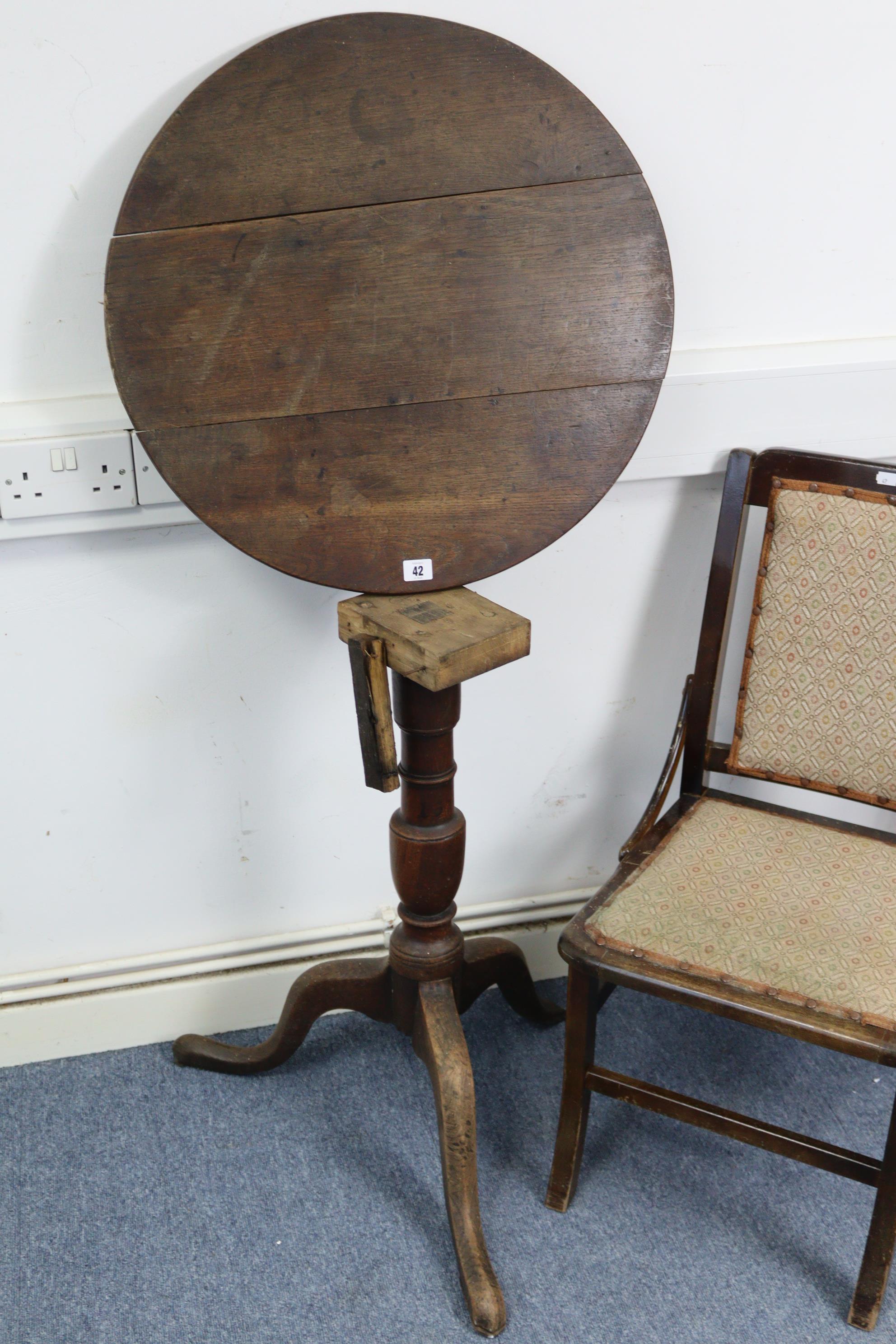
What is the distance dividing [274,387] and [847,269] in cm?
92

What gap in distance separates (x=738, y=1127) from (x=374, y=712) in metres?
0.74

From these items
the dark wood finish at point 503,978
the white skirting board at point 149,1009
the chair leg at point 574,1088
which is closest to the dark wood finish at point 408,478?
the chair leg at point 574,1088

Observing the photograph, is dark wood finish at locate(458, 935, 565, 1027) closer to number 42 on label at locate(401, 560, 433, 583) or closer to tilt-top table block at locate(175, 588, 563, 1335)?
tilt-top table block at locate(175, 588, 563, 1335)

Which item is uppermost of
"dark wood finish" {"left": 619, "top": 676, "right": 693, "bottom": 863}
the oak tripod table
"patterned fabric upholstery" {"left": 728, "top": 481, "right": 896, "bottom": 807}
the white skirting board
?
the oak tripod table

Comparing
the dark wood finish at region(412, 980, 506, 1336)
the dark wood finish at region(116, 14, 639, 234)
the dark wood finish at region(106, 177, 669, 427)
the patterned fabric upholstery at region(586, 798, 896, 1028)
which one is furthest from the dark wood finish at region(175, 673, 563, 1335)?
the dark wood finish at region(116, 14, 639, 234)

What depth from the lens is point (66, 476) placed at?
1.53 meters

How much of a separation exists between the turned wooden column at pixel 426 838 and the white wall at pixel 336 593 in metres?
0.28

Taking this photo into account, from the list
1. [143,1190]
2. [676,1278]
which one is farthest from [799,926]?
[143,1190]

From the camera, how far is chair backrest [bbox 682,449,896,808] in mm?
1595

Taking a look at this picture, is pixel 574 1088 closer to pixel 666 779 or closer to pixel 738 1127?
pixel 738 1127

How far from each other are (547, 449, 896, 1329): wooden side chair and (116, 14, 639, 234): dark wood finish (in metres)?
0.61

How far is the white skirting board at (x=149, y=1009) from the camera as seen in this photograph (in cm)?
190

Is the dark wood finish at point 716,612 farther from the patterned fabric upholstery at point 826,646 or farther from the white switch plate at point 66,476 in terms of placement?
the white switch plate at point 66,476

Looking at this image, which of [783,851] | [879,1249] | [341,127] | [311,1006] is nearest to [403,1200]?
[311,1006]
